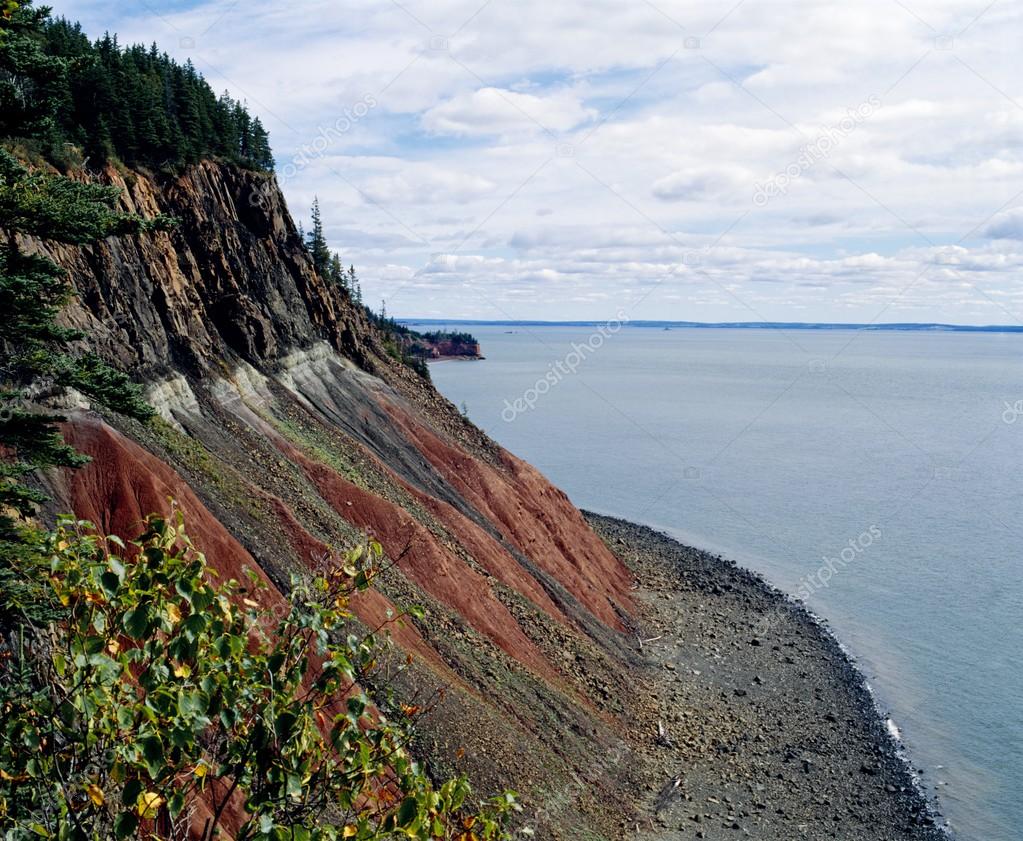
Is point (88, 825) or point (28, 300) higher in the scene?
point (28, 300)

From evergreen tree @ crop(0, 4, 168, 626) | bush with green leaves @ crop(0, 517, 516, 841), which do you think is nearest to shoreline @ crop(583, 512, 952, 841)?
evergreen tree @ crop(0, 4, 168, 626)

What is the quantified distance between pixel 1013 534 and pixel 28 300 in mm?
78088

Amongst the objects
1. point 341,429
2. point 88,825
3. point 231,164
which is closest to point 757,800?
point 341,429


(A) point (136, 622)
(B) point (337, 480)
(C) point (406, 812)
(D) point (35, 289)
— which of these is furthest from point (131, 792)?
(B) point (337, 480)

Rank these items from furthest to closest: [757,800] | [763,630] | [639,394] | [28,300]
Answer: [639,394] → [763,630] → [757,800] → [28,300]

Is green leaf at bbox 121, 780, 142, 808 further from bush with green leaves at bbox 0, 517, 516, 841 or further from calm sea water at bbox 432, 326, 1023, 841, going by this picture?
calm sea water at bbox 432, 326, 1023, 841

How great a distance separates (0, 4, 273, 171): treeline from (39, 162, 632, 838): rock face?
1.75 m

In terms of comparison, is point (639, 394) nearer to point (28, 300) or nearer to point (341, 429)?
point (341, 429)

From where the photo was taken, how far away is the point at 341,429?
50.9 meters

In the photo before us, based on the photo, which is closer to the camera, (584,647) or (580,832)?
(580,832)

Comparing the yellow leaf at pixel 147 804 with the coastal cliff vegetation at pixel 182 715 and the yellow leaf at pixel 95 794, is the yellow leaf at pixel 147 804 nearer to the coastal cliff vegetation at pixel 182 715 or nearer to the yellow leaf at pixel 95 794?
the coastal cliff vegetation at pixel 182 715

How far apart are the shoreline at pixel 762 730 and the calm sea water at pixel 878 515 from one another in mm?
1882

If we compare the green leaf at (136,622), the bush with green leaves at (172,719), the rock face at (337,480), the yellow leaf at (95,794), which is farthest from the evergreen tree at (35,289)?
the green leaf at (136,622)

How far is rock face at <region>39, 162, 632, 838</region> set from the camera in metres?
30.5
